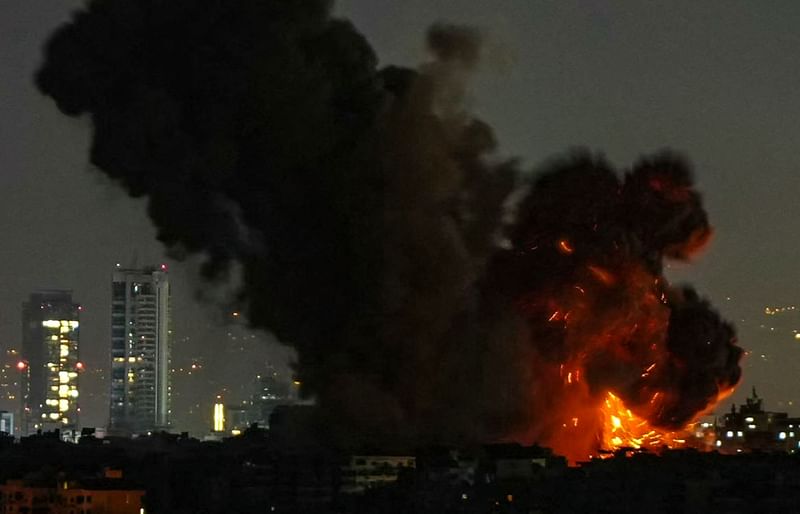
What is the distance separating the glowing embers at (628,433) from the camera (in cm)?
4619

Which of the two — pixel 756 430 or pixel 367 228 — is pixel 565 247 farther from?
pixel 756 430

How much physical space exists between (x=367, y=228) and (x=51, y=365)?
215ft

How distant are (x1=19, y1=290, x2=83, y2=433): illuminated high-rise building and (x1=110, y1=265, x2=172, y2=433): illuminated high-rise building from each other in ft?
12.1

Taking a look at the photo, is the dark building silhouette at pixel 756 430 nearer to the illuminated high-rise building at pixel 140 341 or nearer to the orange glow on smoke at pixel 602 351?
the orange glow on smoke at pixel 602 351

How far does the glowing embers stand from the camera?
4619 centimetres

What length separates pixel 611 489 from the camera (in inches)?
1636

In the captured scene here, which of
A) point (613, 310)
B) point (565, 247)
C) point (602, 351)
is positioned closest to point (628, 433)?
point (602, 351)

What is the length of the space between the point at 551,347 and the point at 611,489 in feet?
14.5

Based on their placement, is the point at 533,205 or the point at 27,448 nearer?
the point at 533,205

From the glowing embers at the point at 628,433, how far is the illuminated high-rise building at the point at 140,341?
54.4 m

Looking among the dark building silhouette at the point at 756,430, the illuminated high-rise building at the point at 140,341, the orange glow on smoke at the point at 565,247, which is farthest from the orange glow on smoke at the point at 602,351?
the illuminated high-rise building at the point at 140,341

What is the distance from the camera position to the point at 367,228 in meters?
43.7

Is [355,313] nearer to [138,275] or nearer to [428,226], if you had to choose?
[428,226]

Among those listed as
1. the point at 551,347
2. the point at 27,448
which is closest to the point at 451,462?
the point at 551,347
